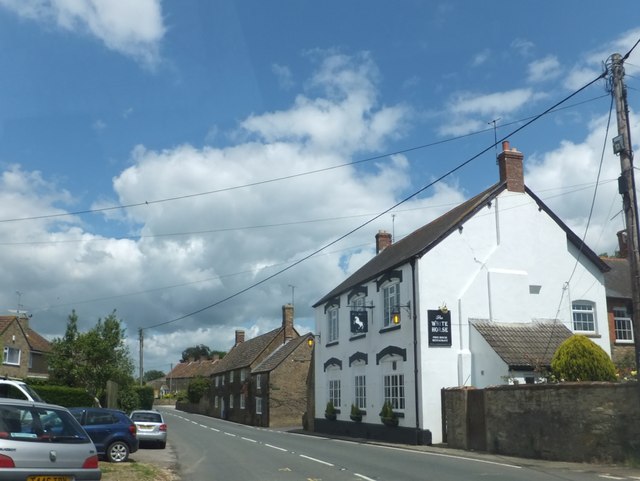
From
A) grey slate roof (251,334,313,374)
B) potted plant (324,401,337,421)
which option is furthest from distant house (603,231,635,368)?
Result: grey slate roof (251,334,313,374)

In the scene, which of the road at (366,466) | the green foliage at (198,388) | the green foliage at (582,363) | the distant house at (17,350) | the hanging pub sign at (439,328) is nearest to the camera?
the road at (366,466)

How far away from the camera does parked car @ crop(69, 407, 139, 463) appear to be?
17.6m

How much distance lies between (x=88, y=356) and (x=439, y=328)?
1828cm

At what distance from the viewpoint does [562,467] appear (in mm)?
16469

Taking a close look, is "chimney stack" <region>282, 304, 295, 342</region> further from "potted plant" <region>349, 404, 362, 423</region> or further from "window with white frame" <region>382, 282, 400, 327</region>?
"window with white frame" <region>382, 282, 400, 327</region>

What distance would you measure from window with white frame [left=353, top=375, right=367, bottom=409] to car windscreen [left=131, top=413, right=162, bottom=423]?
10119 mm

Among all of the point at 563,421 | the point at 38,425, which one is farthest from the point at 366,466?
the point at 38,425

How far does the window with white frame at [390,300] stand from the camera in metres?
28.0

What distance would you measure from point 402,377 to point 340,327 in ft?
26.1

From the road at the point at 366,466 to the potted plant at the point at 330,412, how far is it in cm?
1025

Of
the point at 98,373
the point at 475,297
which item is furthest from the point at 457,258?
the point at 98,373

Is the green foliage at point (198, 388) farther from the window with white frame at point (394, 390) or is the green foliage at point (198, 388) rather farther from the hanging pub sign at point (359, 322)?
the window with white frame at point (394, 390)

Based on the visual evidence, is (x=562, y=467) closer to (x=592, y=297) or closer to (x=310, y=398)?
(x=592, y=297)

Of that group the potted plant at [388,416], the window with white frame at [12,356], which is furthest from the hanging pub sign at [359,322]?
the window with white frame at [12,356]
